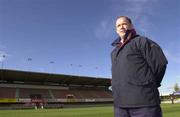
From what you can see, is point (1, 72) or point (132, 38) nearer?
point (132, 38)

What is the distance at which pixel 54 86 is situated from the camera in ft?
274

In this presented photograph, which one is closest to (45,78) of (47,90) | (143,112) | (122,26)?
(47,90)

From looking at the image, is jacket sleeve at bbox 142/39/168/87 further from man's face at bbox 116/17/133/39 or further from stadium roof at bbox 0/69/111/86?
stadium roof at bbox 0/69/111/86

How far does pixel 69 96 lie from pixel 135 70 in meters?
76.6

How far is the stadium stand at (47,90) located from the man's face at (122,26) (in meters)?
57.1

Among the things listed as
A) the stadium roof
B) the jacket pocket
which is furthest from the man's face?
the stadium roof

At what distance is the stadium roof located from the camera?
238ft

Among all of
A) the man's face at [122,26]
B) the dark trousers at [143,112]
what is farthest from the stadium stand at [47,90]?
the dark trousers at [143,112]

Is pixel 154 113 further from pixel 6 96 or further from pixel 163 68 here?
pixel 6 96

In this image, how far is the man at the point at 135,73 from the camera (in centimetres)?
385

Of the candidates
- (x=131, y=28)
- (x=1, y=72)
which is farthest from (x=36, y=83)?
(x=131, y=28)

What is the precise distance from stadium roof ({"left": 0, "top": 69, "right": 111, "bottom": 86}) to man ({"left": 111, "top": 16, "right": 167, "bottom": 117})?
67868 millimetres

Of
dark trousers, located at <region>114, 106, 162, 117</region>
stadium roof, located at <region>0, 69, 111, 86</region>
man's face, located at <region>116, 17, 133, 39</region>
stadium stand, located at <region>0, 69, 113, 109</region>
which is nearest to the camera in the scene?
dark trousers, located at <region>114, 106, 162, 117</region>

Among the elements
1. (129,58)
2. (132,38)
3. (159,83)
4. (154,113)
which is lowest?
(154,113)
